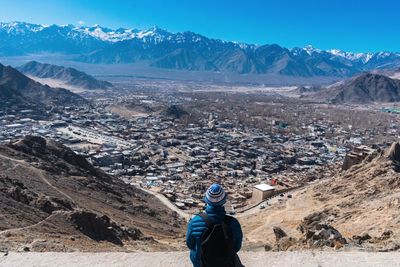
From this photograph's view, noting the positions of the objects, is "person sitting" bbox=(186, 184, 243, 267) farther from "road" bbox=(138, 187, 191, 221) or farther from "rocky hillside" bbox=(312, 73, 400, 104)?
"rocky hillside" bbox=(312, 73, 400, 104)

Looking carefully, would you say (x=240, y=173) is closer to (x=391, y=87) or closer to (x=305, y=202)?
(x=305, y=202)

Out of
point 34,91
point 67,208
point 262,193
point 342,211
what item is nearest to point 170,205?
point 262,193

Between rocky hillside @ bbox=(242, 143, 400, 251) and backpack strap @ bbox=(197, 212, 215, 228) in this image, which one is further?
rocky hillside @ bbox=(242, 143, 400, 251)

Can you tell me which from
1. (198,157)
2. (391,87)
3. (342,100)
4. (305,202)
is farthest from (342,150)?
(391,87)

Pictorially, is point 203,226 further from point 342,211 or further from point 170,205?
point 170,205

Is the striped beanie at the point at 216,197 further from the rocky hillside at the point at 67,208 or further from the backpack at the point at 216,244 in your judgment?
the rocky hillside at the point at 67,208

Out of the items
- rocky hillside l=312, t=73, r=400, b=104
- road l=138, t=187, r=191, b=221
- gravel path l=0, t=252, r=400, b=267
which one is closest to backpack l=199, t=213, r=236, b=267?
gravel path l=0, t=252, r=400, b=267
